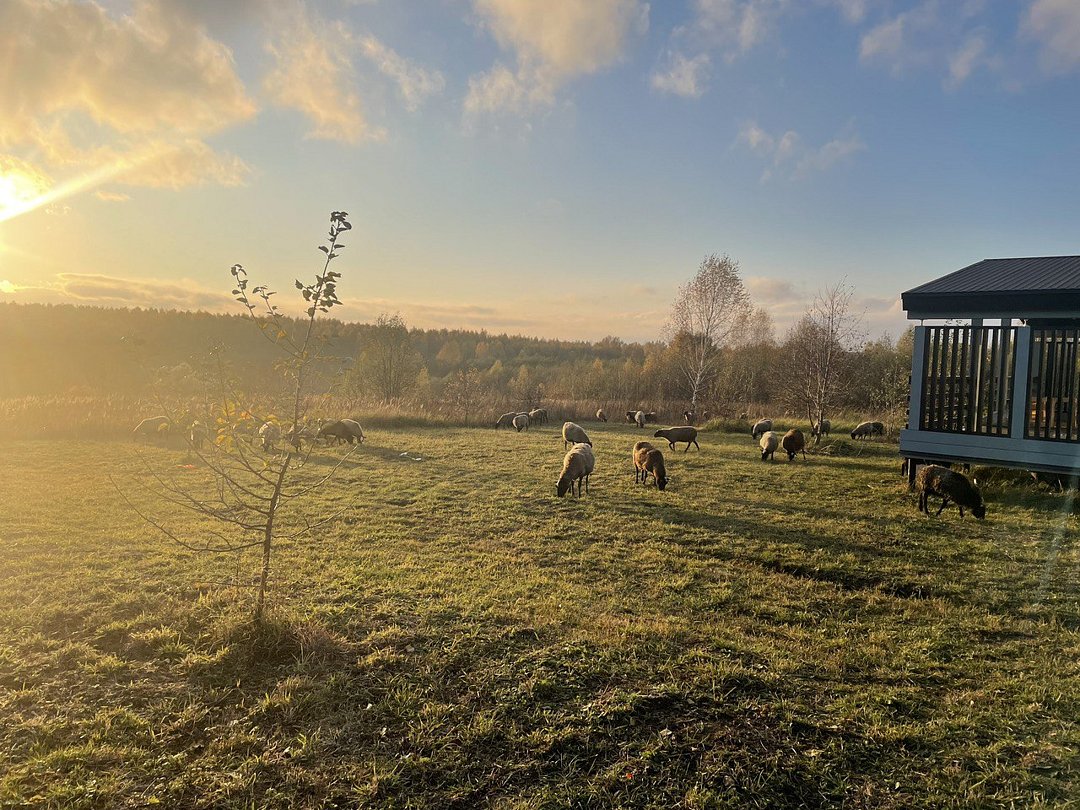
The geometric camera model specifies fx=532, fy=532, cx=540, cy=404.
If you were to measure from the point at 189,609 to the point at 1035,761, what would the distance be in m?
5.94

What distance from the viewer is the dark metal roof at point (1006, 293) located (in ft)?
30.6

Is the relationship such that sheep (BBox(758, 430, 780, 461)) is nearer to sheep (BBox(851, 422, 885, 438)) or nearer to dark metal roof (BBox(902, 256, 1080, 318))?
dark metal roof (BBox(902, 256, 1080, 318))

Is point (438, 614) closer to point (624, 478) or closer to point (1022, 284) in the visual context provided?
point (624, 478)

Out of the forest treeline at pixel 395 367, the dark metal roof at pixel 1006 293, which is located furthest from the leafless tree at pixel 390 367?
the dark metal roof at pixel 1006 293

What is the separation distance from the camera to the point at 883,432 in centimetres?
1964

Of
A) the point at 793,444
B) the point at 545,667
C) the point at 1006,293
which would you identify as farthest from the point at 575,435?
the point at 545,667

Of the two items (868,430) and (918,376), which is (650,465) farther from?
(868,430)

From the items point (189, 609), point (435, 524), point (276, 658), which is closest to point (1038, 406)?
point (435, 524)

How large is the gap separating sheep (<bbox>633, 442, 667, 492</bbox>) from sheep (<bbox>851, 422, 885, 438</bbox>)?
36.5 ft

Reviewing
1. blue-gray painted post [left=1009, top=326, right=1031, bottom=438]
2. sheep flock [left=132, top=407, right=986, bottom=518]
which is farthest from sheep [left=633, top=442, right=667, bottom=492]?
blue-gray painted post [left=1009, top=326, right=1031, bottom=438]

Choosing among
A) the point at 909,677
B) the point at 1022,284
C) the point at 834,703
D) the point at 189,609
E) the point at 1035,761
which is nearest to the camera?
the point at 1035,761

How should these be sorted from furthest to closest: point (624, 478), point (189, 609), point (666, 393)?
point (666, 393)
point (624, 478)
point (189, 609)

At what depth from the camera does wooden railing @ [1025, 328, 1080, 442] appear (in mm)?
8992

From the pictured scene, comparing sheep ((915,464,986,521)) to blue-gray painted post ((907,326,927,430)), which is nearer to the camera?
sheep ((915,464,986,521))
